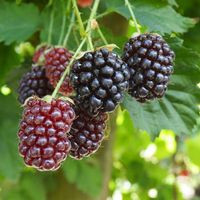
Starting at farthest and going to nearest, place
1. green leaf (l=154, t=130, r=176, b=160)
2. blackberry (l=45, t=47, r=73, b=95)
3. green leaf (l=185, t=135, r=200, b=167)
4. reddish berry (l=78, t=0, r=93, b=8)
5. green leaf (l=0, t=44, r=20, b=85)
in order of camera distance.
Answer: green leaf (l=154, t=130, r=176, b=160), green leaf (l=185, t=135, r=200, b=167), green leaf (l=0, t=44, r=20, b=85), reddish berry (l=78, t=0, r=93, b=8), blackberry (l=45, t=47, r=73, b=95)

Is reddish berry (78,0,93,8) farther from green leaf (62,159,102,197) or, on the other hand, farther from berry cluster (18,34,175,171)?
green leaf (62,159,102,197)

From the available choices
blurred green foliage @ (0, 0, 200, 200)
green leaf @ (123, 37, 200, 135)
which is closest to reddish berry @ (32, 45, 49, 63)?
blurred green foliage @ (0, 0, 200, 200)

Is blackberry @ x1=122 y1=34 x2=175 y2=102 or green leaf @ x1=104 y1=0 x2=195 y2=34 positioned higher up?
blackberry @ x1=122 y1=34 x2=175 y2=102

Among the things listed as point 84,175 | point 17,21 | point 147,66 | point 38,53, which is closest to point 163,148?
point 84,175

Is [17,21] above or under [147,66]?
under

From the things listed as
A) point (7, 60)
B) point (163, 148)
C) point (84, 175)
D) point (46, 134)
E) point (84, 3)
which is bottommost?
point (163, 148)

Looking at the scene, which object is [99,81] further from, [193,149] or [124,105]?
[193,149]

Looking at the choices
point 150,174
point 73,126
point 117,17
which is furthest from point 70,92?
point 150,174

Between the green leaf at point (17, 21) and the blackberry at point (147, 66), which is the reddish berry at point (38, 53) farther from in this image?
the blackberry at point (147, 66)
